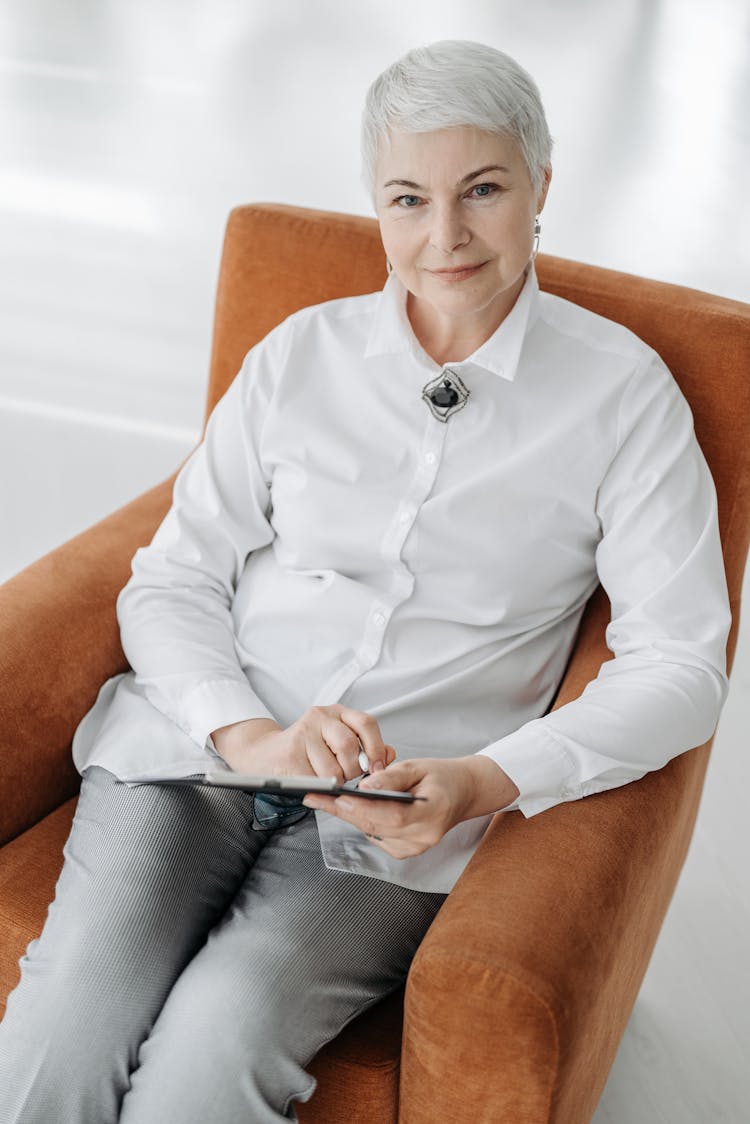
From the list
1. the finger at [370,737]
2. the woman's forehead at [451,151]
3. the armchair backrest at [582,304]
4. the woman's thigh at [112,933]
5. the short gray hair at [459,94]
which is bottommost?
the woman's thigh at [112,933]

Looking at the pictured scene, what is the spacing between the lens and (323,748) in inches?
52.4

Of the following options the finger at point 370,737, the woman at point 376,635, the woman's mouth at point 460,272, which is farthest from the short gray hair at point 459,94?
the finger at point 370,737

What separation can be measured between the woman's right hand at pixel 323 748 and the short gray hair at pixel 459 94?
0.64 metres

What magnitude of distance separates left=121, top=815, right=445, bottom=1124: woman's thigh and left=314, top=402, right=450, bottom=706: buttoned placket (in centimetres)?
22

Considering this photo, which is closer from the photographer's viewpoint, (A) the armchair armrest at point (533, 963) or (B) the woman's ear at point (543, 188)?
(A) the armchair armrest at point (533, 963)

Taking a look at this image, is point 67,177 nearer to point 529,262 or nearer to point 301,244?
point 301,244

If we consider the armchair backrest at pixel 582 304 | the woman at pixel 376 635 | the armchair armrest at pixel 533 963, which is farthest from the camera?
the armchair backrest at pixel 582 304

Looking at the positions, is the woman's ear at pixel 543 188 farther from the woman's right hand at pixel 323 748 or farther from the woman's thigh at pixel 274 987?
the woman's thigh at pixel 274 987

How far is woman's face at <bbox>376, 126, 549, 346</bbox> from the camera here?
1386 millimetres

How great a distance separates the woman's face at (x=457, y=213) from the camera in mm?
1386

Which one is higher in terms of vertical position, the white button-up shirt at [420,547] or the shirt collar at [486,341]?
the shirt collar at [486,341]

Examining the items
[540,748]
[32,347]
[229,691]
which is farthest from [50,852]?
[32,347]

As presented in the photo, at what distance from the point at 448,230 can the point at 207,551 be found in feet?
1.65

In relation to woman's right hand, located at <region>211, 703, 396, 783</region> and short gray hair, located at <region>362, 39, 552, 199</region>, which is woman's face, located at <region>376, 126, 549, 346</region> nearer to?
short gray hair, located at <region>362, 39, 552, 199</region>
